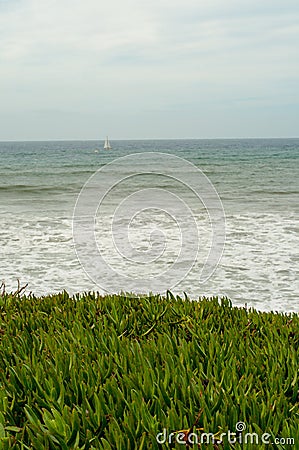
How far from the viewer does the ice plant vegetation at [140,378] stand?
71.9 inches

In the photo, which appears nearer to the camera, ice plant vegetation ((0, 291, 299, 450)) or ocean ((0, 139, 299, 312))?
ice plant vegetation ((0, 291, 299, 450))

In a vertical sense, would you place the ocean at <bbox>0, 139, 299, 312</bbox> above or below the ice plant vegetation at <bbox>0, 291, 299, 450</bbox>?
below

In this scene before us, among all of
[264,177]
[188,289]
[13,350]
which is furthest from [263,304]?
[264,177]

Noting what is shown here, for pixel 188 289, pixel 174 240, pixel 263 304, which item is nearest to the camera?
pixel 263 304

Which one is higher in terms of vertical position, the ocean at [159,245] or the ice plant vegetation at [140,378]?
the ice plant vegetation at [140,378]

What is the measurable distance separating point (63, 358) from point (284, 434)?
1.05 metres

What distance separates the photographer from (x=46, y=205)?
74.0 feet

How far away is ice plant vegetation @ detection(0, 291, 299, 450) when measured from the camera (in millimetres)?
1826

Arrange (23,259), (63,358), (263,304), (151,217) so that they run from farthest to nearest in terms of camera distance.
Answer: (151,217), (23,259), (263,304), (63,358)

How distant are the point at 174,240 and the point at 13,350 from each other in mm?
11268

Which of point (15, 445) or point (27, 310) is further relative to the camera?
point (27, 310)

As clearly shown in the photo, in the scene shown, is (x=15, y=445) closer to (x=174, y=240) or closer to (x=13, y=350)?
(x=13, y=350)

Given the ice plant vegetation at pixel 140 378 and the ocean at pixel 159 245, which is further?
the ocean at pixel 159 245

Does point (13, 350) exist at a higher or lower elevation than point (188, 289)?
higher
